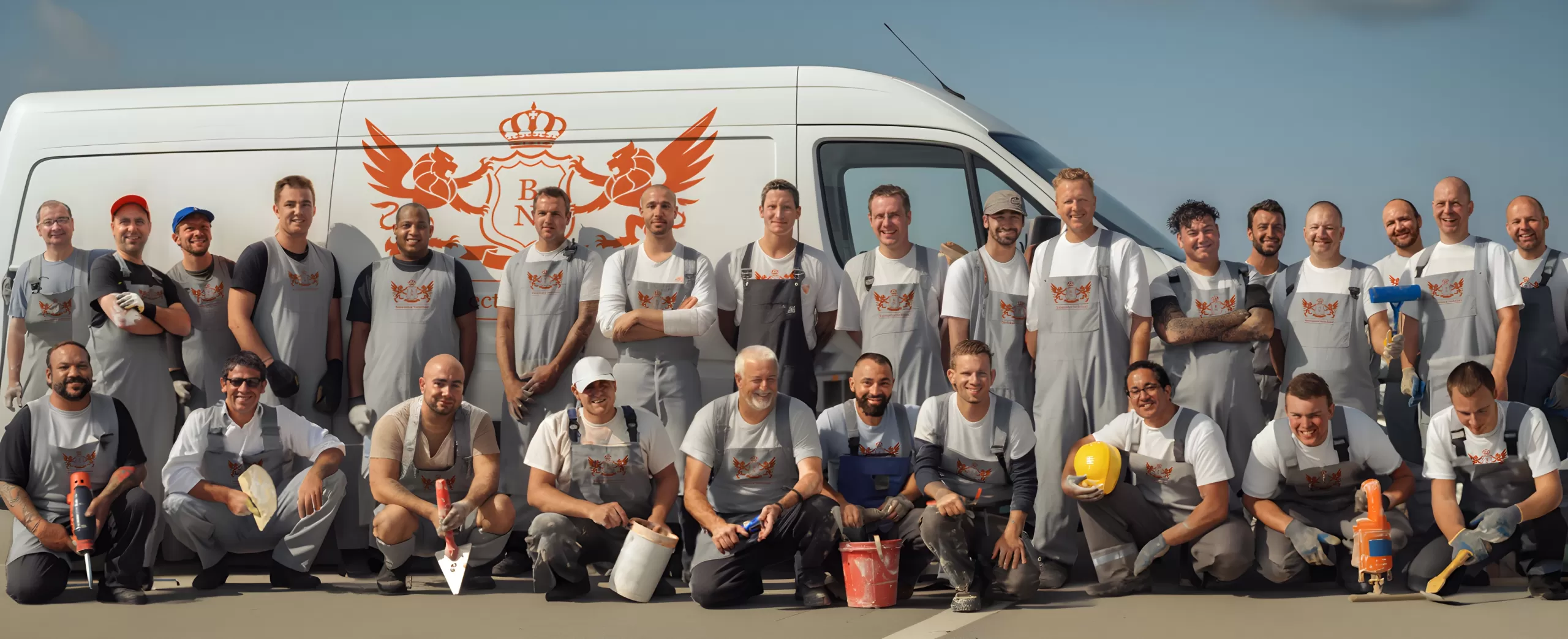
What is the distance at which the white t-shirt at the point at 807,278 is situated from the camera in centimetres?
714

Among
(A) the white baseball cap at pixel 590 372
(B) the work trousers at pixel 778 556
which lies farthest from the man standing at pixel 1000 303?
(A) the white baseball cap at pixel 590 372

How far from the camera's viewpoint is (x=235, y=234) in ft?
26.1

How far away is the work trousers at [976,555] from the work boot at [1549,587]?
2.30m

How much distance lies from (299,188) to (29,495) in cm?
215

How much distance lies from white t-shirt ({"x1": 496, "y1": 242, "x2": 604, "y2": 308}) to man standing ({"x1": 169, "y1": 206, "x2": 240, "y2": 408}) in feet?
5.34

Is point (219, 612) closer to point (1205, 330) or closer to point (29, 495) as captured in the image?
point (29, 495)

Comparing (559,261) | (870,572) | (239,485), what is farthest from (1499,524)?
(239,485)

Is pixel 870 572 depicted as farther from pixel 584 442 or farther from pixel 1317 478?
pixel 1317 478

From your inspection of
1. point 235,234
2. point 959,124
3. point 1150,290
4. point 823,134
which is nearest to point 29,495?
point 235,234

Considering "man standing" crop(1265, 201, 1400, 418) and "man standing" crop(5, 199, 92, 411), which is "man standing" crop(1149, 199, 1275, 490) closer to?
"man standing" crop(1265, 201, 1400, 418)

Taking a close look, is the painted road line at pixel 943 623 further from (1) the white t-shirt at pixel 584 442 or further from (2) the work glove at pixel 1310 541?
(1) the white t-shirt at pixel 584 442

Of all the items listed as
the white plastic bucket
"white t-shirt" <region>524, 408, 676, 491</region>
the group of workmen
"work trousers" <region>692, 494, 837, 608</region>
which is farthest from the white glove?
"work trousers" <region>692, 494, 837, 608</region>

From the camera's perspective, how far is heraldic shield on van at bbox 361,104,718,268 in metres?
7.52

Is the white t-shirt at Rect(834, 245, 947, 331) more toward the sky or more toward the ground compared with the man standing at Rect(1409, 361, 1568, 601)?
more toward the sky
